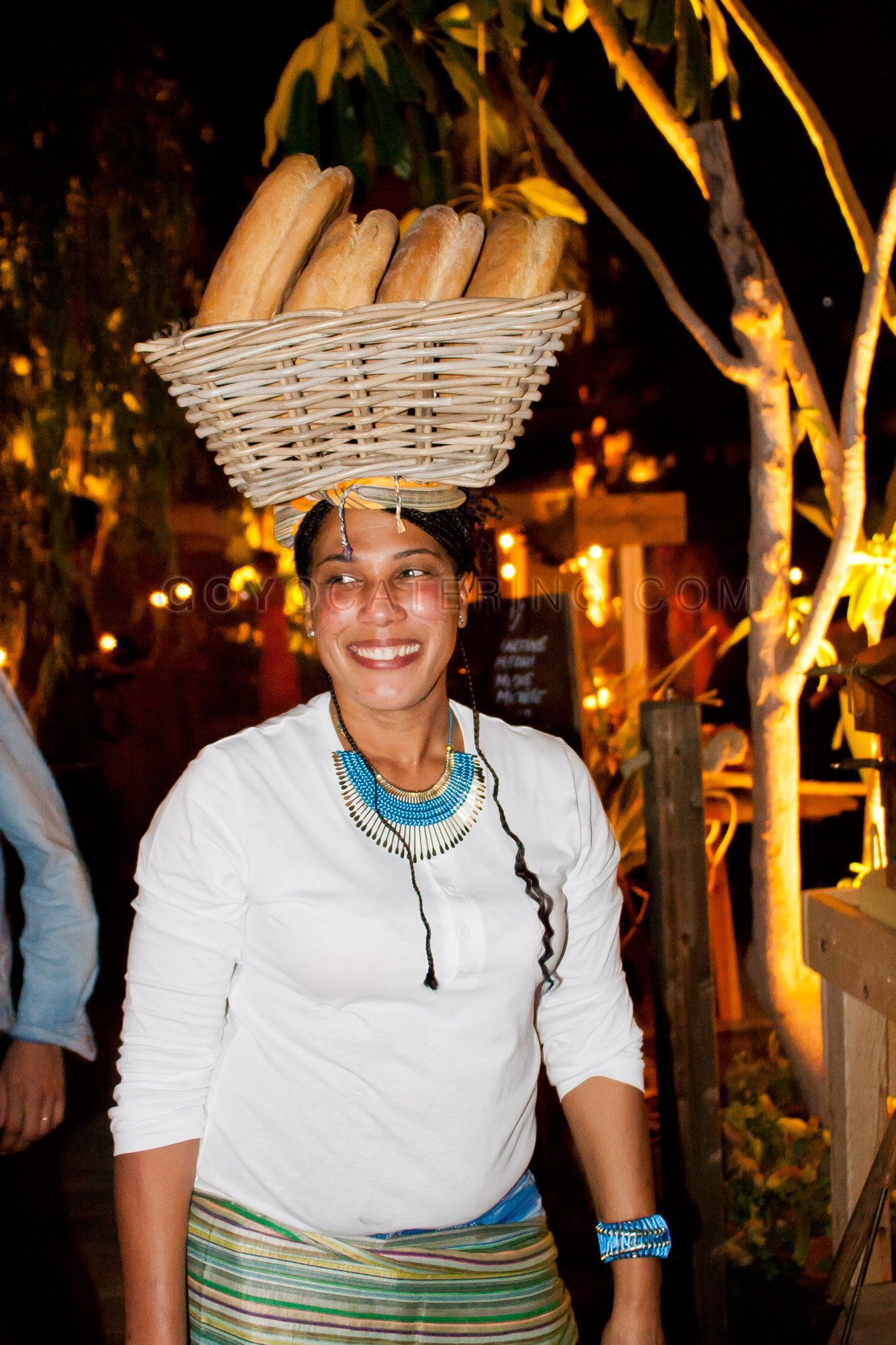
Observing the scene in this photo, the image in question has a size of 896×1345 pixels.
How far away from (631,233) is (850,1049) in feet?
7.08

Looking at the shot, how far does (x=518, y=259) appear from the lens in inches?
44.8

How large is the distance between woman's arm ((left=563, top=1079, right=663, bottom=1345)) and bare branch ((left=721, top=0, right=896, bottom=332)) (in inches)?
90.1

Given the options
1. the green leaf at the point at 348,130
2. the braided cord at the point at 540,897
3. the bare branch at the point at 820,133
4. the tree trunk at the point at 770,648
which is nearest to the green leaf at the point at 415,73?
the green leaf at the point at 348,130

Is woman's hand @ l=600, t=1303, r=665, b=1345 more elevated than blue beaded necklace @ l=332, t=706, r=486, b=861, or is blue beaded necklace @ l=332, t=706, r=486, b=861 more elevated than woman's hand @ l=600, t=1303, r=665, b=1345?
blue beaded necklace @ l=332, t=706, r=486, b=861

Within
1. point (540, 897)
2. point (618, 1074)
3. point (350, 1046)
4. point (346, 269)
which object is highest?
point (346, 269)

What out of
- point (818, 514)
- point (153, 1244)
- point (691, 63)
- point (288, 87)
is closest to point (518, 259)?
point (153, 1244)

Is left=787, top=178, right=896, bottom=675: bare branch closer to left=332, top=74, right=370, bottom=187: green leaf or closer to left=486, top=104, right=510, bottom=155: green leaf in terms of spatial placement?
left=486, top=104, right=510, bottom=155: green leaf

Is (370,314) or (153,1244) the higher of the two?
(370,314)

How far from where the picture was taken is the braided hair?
1.27 m

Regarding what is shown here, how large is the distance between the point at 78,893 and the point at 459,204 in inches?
95.4

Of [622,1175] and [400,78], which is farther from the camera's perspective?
[400,78]

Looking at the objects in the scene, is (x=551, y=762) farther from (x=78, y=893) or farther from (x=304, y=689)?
(x=304, y=689)

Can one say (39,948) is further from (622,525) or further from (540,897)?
(622,525)

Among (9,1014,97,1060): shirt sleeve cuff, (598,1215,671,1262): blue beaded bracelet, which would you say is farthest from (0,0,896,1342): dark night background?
(598,1215,671,1262): blue beaded bracelet
